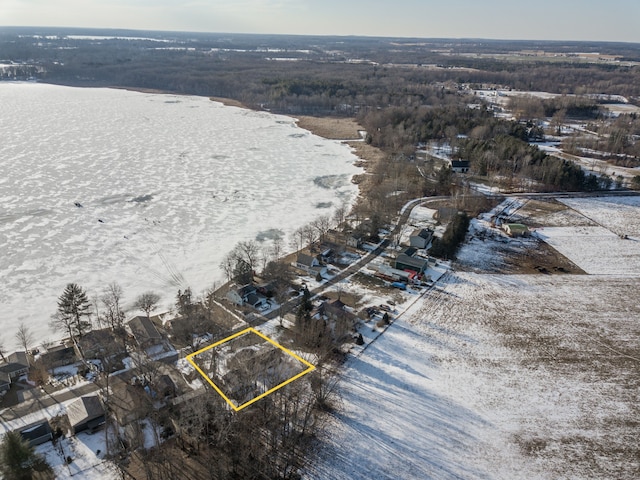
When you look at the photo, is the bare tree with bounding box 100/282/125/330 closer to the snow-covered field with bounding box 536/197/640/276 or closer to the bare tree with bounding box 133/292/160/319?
the bare tree with bounding box 133/292/160/319

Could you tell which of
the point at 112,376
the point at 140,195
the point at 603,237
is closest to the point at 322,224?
the point at 140,195

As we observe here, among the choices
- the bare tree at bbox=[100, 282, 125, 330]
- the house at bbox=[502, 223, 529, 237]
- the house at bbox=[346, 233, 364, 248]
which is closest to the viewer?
the bare tree at bbox=[100, 282, 125, 330]

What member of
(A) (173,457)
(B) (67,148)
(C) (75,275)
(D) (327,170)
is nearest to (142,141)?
(B) (67,148)

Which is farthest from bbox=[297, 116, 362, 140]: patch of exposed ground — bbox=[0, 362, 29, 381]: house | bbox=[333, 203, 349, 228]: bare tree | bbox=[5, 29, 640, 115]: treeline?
bbox=[0, 362, 29, 381]: house

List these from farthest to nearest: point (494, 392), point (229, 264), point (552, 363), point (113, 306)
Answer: point (229, 264)
point (113, 306)
point (552, 363)
point (494, 392)

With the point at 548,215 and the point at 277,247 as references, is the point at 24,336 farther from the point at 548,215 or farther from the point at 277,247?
the point at 548,215

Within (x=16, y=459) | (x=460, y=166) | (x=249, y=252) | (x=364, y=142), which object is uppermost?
(x=364, y=142)
